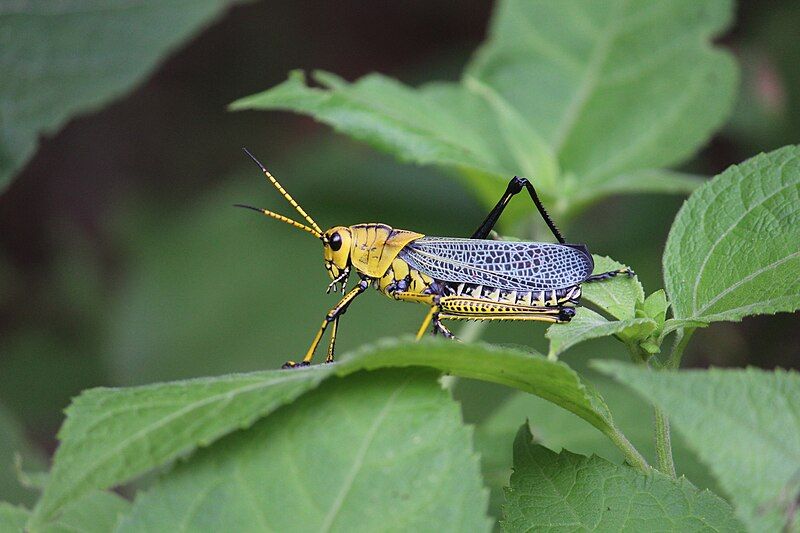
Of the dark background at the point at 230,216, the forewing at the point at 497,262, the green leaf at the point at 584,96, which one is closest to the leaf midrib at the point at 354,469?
the forewing at the point at 497,262

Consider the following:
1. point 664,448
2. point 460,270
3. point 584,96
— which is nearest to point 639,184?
point 584,96

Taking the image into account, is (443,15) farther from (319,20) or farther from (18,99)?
(18,99)

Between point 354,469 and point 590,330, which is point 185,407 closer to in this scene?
point 354,469

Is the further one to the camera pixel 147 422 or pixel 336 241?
pixel 336 241

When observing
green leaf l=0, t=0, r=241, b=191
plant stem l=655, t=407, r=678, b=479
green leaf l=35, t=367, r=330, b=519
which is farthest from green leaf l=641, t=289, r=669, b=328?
green leaf l=0, t=0, r=241, b=191

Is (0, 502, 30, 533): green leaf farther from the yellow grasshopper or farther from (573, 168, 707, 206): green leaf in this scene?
(573, 168, 707, 206): green leaf

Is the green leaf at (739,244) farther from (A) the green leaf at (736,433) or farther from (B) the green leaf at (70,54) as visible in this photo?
(B) the green leaf at (70,54)
